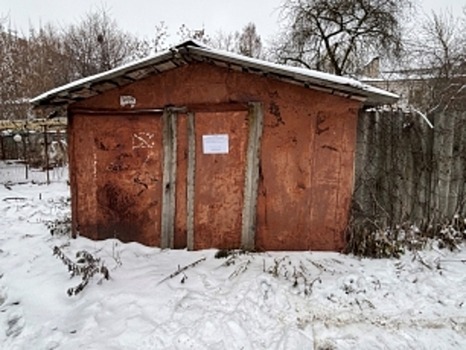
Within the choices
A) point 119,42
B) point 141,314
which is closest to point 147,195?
point 141,314

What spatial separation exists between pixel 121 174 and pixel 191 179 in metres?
1.10

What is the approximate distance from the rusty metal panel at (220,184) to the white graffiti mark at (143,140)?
70 centimetres

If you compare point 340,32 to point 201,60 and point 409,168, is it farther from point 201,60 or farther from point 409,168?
point 201,60

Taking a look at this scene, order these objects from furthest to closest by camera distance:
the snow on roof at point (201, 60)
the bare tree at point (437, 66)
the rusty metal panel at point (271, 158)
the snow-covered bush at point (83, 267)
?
the bare tree at point (437, 66)
the rusty metal panel at point (271, 158)
the snow on roof at point (201, 60)
the snow-covered bush at point (83, 267)

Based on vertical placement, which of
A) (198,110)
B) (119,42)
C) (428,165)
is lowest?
(428,165)

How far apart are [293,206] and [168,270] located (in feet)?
6.40

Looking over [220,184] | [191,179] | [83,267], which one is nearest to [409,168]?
[220,184]

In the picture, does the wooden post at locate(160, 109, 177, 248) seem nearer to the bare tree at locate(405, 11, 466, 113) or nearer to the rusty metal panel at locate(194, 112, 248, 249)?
the rusty metal panel at locate(194, 112, 248, 249)

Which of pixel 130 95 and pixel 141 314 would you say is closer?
pixel 141 314

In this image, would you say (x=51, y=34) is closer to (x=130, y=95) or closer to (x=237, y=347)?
(x=130, y=95)

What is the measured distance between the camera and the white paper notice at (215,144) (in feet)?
16.3

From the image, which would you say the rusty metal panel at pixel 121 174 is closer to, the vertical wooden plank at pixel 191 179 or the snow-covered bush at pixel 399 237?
the vertical wooden plank at pixel 191 179

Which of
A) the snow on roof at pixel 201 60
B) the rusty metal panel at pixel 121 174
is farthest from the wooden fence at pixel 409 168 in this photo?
the rusty metal panel at pixel 121 174

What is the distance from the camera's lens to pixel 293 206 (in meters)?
4.95
